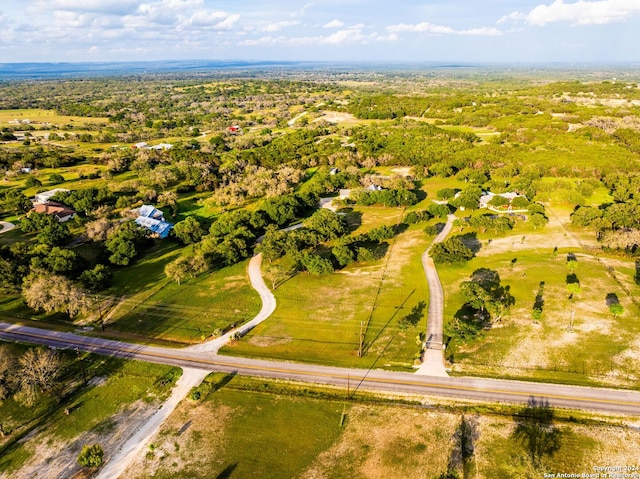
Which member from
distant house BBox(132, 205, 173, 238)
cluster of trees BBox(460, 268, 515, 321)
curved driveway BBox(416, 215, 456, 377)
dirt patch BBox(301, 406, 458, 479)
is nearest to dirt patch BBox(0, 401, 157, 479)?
dirt patch BBox(301, 406, 458, 479)

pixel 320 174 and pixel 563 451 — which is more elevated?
pixel 320 174

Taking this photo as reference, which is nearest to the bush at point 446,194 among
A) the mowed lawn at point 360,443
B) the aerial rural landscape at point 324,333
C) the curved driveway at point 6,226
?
the aerial rural landscape at point 324,333

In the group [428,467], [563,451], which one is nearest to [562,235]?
[563,451]

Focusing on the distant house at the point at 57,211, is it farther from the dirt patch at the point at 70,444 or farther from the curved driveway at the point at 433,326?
the curved driveway at the point at 433,326

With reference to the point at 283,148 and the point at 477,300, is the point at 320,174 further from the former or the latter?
the point at 477,300

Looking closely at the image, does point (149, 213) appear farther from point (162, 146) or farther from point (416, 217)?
A: point (162, 146)

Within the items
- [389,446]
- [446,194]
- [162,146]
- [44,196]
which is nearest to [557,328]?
[389,446]
